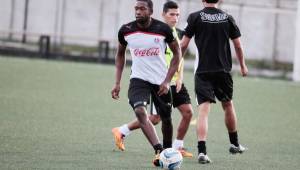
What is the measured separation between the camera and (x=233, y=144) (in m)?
11.9

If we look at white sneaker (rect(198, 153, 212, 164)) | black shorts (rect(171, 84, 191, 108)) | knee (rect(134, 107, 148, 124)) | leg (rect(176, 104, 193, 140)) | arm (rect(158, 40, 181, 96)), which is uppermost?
arm (rect(158, 40, 181, 96))

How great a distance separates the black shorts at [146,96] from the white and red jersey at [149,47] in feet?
0.22

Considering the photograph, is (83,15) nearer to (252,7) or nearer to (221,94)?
(252,7)

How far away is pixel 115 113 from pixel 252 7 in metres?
19.9

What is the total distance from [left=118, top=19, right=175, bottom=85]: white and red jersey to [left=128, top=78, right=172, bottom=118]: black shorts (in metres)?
0.07

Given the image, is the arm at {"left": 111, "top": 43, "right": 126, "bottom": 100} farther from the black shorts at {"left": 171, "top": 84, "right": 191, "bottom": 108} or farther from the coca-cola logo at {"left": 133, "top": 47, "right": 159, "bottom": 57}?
the black shorts at {"left": 171, "top": 84, "right": 191, "bottom": 108}

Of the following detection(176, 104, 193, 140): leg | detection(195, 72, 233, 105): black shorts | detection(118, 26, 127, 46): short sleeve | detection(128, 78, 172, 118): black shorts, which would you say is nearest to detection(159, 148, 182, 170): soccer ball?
detection(128, 78, 172, 118): black shorts

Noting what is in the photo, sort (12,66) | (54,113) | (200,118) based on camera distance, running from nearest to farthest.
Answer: (200,118) → (54,113) → (12,66)

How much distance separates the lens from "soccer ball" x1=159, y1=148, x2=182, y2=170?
32.3 ft

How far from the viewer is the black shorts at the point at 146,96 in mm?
10414

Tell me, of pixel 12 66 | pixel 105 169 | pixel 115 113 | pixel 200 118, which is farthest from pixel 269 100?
pixel 105 169

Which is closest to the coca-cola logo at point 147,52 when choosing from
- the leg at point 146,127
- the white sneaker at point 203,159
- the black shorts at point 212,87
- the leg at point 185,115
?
the leg at point 146,127

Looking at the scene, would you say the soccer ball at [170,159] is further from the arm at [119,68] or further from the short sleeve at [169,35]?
the short sleeve at [169,35]

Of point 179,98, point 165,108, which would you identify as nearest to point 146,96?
point 165,108
